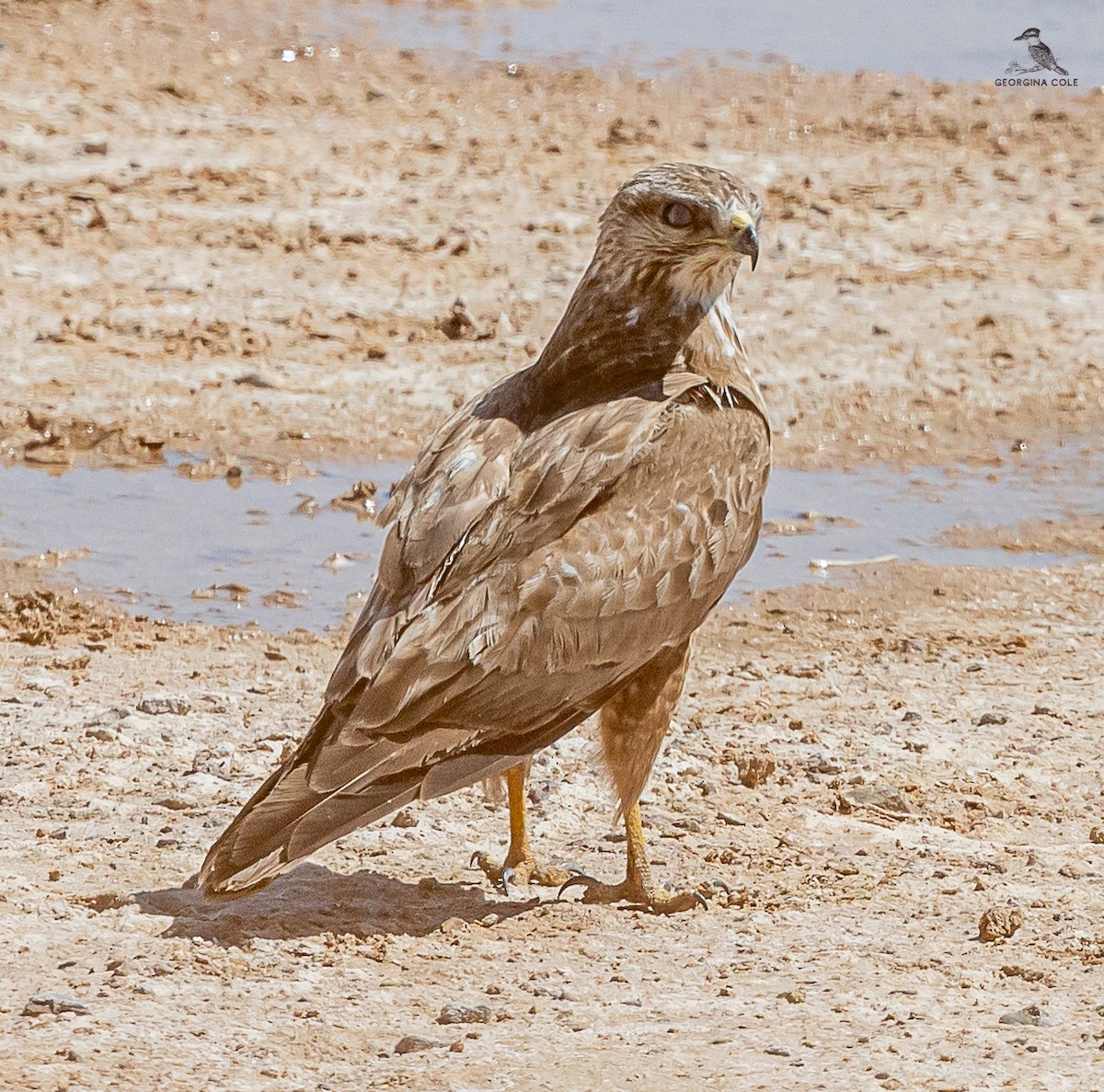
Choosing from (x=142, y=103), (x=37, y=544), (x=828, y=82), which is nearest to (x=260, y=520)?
(x=37, y=544)

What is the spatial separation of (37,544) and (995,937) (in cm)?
499

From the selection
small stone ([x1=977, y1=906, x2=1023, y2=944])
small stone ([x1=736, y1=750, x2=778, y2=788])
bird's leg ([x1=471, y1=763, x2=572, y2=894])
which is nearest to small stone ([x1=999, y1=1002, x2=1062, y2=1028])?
small stone ([x1=977, y1=906, x2=1023, y2=944])

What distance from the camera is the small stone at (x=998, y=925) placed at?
220 inches

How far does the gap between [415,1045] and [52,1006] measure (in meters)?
0.84

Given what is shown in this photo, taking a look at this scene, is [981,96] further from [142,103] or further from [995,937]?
[995,937]

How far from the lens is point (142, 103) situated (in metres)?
16.2

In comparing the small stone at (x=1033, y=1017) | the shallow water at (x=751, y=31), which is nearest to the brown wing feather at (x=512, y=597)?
the small stone at (x=1033, y=1017)

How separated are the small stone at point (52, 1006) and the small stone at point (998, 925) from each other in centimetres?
231

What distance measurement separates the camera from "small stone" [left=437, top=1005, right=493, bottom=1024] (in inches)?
197

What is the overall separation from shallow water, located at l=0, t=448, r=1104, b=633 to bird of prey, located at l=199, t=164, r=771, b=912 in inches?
106

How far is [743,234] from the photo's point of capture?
598 cm

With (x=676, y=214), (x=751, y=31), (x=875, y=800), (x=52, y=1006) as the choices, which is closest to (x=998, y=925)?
(x=875, y=800)

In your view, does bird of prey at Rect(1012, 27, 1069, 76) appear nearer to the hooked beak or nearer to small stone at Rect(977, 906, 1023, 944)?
the hooked beak

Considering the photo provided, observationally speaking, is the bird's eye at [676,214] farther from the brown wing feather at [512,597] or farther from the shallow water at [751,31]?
the shallow water at [751,31]
